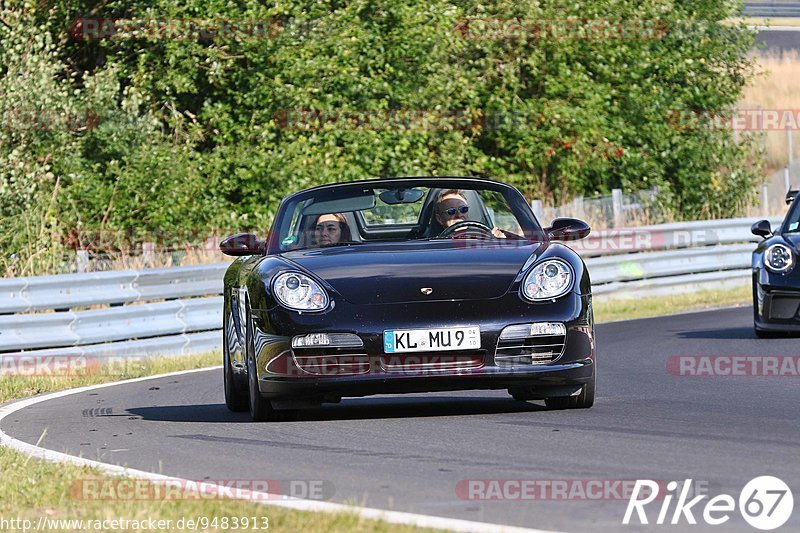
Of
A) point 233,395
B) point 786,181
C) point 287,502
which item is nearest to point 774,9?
point 786,181

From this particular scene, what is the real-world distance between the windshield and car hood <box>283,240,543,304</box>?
1.73 feet

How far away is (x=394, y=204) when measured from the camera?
9.59 metres

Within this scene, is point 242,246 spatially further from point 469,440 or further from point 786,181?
point 786,181

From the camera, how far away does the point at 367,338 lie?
322 inches

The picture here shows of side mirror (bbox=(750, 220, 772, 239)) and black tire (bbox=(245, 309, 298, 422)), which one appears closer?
black tire (bbox=(245, 309, 298, 422))

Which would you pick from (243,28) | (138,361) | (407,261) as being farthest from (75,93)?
(407,261)

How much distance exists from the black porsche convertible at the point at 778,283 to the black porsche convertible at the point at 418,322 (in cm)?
514

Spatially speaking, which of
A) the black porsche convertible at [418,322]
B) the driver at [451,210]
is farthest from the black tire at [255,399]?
the driver at [451,210]

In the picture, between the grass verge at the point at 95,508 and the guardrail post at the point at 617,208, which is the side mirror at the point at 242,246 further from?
the guardrail post at the point at 617,208

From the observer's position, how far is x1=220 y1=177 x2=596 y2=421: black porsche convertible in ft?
26.8

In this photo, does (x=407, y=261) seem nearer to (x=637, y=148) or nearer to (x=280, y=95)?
(x=280, y=95)

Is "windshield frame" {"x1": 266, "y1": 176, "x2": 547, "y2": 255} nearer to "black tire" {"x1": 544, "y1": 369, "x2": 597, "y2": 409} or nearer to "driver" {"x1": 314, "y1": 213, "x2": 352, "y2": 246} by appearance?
"driver" {"x1": 314, "y1": 213, "x2": 352, "y2": 246}

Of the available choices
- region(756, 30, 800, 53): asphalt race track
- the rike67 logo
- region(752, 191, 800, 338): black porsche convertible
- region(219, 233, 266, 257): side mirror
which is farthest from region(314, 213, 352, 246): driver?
region(756, 30, 800, 53): asphalt race track

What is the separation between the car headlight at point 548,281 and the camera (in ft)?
27.3
